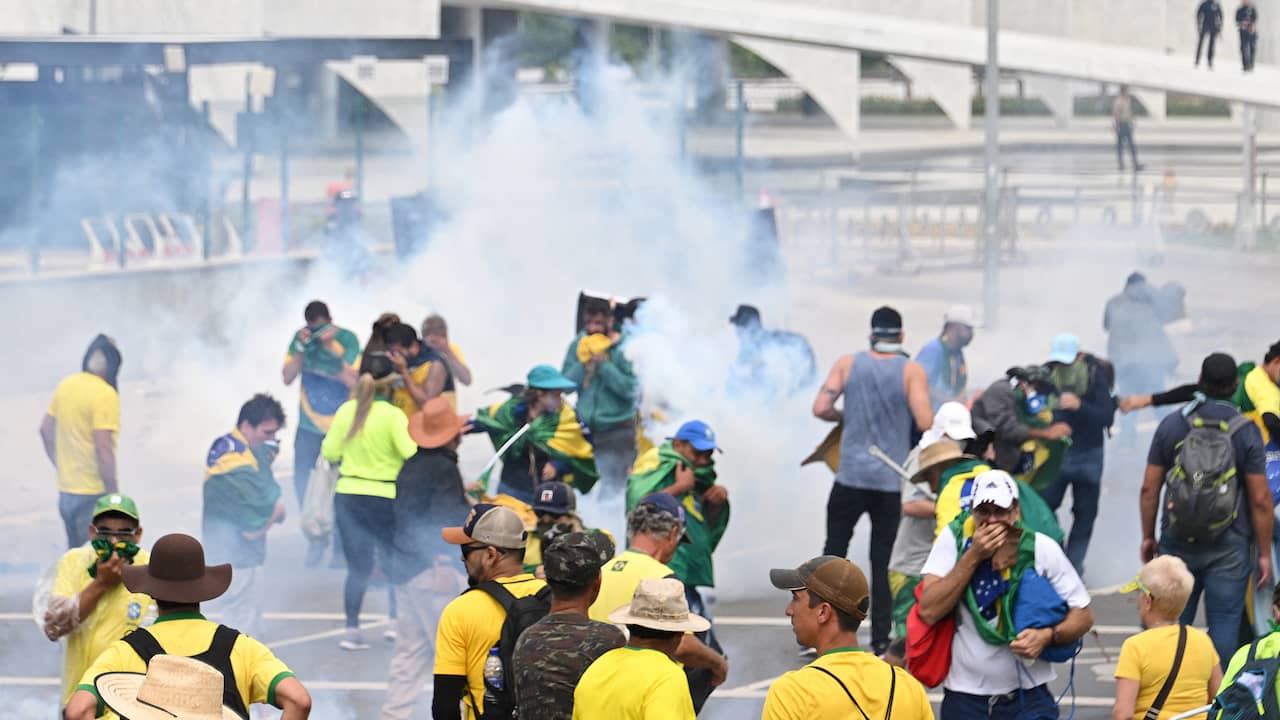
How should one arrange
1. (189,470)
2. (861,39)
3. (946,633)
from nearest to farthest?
(946,633) → (189,470) → (861,39)

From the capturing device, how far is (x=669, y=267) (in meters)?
21.3

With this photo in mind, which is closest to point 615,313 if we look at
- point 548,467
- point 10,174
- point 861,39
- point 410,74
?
point 548,467

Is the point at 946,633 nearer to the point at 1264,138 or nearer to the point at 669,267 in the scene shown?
the point at 669,267

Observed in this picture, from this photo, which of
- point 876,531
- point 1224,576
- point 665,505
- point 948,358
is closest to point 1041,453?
point 948,358

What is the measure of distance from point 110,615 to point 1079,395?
6.08 m

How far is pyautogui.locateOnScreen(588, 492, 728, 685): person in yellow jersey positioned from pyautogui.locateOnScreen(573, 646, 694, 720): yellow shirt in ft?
2.11

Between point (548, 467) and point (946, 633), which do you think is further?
point (548, 467)

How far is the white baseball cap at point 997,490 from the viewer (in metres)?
5.39

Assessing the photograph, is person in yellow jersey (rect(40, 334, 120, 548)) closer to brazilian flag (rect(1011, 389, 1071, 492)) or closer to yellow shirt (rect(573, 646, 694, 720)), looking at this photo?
brazilian flag (rect(1011, 389, 1071, 492))

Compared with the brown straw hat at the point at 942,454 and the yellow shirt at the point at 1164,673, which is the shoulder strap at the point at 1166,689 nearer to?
the yellow shirt at the point at 1164,673

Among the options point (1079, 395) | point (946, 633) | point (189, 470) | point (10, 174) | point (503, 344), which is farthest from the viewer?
point (10, 174)

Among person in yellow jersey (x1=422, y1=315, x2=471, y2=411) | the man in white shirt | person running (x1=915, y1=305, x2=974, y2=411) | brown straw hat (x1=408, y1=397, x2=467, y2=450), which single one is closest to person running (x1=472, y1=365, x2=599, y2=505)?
brown straw hat (x1=408, y1=397, x2=467, y2=450)

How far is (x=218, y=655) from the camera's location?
15.6ft

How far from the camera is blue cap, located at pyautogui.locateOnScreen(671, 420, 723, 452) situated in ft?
24.6
